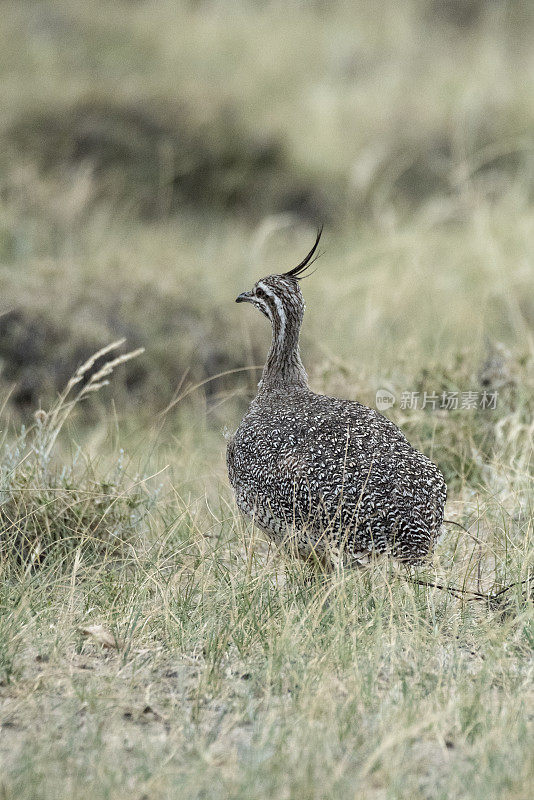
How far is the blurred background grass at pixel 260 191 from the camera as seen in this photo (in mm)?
6719

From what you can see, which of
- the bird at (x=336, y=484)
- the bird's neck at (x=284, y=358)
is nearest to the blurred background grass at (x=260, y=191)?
the bird's neck at (x=284, y=358)

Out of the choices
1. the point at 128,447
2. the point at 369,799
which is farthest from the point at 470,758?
the point at 128,447

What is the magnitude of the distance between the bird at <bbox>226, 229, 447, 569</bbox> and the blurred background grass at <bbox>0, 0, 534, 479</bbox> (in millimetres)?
1167

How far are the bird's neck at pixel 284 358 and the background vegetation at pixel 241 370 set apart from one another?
1.39 feet

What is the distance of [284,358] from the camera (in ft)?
13.4

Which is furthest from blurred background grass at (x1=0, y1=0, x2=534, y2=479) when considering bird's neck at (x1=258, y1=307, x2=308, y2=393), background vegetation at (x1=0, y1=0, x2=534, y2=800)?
bird's neck at (x1=258, y1=307, x2=308, y2=393)

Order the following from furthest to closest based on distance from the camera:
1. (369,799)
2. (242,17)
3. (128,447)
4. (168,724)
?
1. (242,17)
2. (128,447)
3. (168,724)
4. (369,799)

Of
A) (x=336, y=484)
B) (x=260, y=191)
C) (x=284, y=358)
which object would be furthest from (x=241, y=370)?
(x=260, y=191)

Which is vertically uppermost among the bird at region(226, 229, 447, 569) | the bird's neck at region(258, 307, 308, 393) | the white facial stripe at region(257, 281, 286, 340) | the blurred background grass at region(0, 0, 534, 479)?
the blurred background grass at region(0, 0, 534, 479)

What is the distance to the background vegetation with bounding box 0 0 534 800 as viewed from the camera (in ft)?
8.55

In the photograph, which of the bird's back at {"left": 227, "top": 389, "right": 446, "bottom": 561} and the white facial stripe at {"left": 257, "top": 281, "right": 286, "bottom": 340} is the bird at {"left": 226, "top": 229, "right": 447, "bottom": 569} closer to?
the bird's back at {"left": 227, "top": 389, "right": 446, "bottom": 561}

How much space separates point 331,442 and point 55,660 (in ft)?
3.66

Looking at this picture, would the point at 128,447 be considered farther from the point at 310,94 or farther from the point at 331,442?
the point at 310,94

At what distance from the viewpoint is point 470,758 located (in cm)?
246
